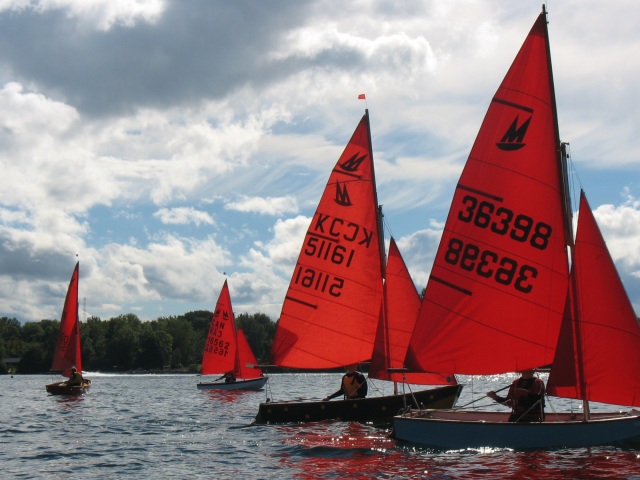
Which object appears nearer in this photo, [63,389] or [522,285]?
[522,285]

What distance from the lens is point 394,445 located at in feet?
71.1

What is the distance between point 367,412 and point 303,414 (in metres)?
2.09

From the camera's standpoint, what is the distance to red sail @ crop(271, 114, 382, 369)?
28.7 metres

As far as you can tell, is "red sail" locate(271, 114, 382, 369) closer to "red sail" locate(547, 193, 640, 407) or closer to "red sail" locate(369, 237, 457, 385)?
"red sail" locate(369, 237, 457, 385)

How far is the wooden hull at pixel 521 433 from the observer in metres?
18.7

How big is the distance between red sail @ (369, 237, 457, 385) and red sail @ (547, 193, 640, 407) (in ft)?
24.6

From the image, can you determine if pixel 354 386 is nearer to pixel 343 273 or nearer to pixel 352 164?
pixel 343 273

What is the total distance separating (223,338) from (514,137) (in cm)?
4202

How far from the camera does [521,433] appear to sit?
18.9m

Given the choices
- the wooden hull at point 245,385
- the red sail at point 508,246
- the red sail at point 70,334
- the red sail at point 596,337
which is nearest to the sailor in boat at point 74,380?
the red sail at point 70,334

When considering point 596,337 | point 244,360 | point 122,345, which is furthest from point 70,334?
point 122,345

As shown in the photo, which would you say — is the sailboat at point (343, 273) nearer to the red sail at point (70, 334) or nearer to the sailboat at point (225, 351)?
the sailboat at point (225, 351)

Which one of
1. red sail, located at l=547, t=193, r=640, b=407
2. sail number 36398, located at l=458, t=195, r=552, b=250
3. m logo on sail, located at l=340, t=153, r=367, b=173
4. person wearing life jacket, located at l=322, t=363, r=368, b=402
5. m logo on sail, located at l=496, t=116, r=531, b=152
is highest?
m logo on sail, located at l=340, t=153, r=367, b=173

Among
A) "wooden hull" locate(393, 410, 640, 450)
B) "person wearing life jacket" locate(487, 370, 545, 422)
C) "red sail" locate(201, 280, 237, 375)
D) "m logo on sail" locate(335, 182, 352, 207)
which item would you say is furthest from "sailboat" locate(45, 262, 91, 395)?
"person wearing life jacket" locate(487, 370, 545, 422)
